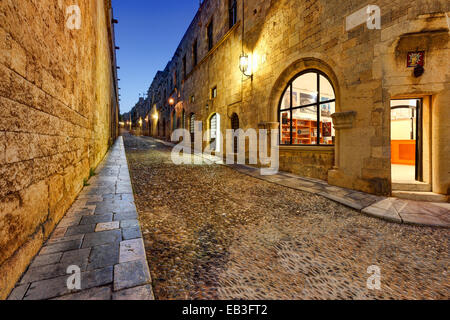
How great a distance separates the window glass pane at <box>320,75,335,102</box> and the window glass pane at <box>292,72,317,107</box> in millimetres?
Result: 189

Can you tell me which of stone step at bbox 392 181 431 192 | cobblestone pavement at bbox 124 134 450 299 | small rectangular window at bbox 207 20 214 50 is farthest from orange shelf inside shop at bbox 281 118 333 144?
small rectangular window at bbox 207 20 214 50

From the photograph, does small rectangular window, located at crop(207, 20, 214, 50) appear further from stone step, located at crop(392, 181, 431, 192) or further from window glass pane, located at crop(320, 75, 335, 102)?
stone step, located at crop(392, 181, 431, 192)

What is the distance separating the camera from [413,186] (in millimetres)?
4266

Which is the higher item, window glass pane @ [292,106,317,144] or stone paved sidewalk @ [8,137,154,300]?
window glass pane @ [292,106,317,144]

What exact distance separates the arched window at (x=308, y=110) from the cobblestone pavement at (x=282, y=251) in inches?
118

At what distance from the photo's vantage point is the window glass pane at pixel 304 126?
6.06m

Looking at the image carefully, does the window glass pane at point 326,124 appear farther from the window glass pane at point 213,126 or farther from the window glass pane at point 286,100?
the window glass pane at point 213,126

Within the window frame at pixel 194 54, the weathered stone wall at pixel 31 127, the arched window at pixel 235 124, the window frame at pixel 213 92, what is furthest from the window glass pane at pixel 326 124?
the window frame at pixel 194 54

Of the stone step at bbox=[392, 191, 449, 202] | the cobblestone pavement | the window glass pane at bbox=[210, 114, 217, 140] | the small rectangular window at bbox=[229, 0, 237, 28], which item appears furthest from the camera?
the window glass pane at bbox=[210, 114, 217, 140]

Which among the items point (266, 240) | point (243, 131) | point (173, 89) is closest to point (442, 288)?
point (266, 240)

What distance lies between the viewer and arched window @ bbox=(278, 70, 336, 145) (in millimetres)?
5715

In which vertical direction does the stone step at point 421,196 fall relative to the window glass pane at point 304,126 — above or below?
below

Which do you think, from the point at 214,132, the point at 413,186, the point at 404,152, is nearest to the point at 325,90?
the point at 413,186

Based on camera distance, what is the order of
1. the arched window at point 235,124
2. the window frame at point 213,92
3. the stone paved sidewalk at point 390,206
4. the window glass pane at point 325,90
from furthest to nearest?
the window frame at point 213,92
the arched window at point 235,124
the window glass pane at point 325,90
the stone paved sidewalk at point 390,206
